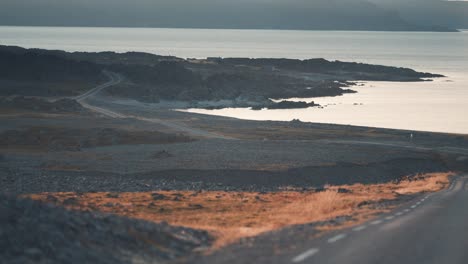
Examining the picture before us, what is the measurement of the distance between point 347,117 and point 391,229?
7973 cm

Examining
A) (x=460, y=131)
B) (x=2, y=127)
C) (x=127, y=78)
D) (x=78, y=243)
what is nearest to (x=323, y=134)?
(x=460, y=131)

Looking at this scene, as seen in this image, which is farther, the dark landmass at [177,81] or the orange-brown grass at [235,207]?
the dark landmass at [177,81]

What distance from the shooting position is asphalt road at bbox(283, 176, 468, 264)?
14.6 m

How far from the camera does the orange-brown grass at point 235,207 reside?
73.0 feet

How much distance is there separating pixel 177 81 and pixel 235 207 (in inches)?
4125

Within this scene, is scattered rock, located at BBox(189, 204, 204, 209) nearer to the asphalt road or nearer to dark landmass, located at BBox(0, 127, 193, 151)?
the asphalt road

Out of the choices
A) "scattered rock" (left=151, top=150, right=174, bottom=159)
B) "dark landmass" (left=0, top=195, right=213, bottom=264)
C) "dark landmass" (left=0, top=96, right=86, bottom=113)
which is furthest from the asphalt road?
"dark landmass" (left=0, top=96, right=86, bottom=113)

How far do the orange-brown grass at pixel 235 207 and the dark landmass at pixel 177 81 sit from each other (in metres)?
76.4

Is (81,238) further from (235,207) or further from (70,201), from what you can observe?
(70,201)

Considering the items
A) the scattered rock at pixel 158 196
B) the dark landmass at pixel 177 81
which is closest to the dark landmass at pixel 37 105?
the dark landmass at pixel 177 81

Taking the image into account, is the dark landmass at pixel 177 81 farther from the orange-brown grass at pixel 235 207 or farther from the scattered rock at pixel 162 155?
the orange-brown grass at pixel 235 207

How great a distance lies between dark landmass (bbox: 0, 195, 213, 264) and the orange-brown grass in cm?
119

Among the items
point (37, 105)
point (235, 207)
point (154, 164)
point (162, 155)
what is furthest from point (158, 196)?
point (37, 105)

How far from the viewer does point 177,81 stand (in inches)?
5340
